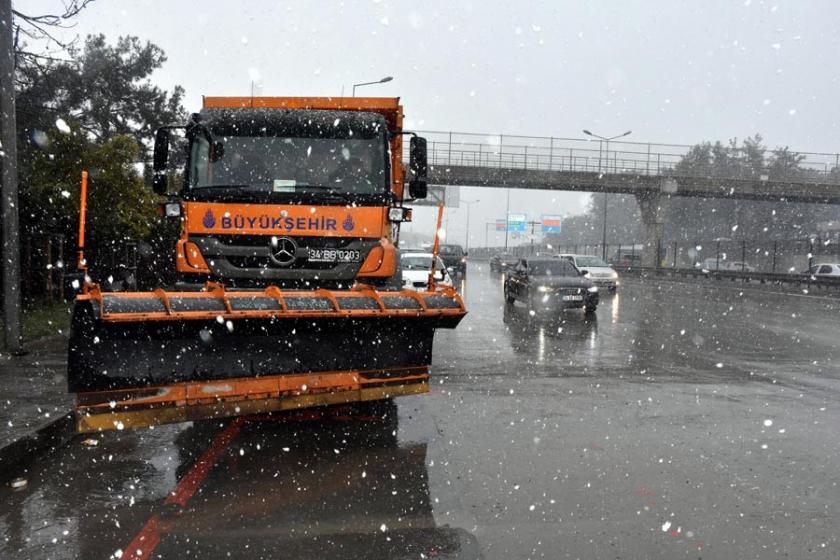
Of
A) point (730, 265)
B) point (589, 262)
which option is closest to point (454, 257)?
point (589, 262)

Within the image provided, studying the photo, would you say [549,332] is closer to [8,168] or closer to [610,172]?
[8,168]

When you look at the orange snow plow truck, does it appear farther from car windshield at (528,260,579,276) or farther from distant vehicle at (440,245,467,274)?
distant vehicle at (440,245,467,274)

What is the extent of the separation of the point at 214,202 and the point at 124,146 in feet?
44.5

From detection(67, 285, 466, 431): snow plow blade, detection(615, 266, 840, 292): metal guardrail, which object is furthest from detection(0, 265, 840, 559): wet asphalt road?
detection(615, 266, 840, 292): metal guardrail

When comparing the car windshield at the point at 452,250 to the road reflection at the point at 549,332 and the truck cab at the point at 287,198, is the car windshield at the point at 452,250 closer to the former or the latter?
the road reflection at the point at 549,332

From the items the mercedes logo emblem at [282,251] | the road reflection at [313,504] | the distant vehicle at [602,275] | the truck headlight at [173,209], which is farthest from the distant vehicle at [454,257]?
the road reflection at [313,504]

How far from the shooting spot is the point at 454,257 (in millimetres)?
40281

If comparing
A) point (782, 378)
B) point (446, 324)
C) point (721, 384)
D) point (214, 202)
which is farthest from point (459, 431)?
point (782, 378)

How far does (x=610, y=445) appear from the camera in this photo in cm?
657

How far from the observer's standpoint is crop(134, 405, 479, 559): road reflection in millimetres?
4258

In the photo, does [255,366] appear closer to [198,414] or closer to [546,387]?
[198,414]

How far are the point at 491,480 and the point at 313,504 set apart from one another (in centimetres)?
133

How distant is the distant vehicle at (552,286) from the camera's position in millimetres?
19859

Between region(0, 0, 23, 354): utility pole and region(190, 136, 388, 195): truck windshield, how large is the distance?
11.0ft
